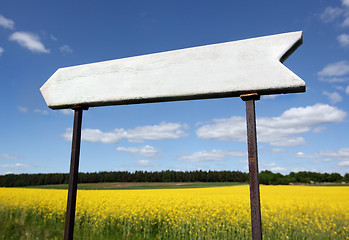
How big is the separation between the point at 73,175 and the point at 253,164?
1.71m

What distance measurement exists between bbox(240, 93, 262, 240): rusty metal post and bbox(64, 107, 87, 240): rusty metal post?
1648mm

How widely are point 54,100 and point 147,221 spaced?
193 inches

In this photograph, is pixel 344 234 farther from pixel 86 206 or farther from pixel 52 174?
pixel 52 174

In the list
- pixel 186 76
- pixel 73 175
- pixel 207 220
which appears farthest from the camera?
pixel 207 220

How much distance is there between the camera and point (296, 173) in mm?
32094

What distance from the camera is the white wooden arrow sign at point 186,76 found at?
1932mm

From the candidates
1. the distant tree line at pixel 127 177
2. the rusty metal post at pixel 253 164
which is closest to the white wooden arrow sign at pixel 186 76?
the rusty metal post at pixel 253 164

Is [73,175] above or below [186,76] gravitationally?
below

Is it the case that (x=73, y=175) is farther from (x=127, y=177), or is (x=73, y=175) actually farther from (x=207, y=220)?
(x=127, y=177)

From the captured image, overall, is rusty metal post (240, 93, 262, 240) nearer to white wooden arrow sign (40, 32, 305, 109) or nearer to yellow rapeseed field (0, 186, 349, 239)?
white wooden arrow sign (40, 32, 305, 109)

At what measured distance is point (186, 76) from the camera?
7.07ft

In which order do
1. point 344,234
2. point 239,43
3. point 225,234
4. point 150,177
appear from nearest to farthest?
1. point 239,43
2. point 225,234
3. point 344,234
4. point 150,177

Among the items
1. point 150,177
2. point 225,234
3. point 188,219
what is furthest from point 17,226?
point 150,177

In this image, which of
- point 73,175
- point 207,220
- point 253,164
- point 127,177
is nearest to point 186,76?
point 253,164
